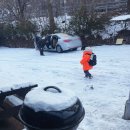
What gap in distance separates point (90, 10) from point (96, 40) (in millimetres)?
2494

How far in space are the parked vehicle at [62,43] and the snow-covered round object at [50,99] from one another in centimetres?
1565

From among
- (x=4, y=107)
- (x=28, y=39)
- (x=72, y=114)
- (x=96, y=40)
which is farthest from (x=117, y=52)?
(x=72, y=114)

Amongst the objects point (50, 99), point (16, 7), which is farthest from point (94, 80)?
point (16, 7)

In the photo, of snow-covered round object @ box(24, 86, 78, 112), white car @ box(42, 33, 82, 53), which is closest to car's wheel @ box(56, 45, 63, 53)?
white car @ box(42, 33, 82, 53)

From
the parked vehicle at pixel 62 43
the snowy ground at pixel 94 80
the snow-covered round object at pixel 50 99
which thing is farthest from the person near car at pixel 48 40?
the snow-covered round object at pixel 50 99

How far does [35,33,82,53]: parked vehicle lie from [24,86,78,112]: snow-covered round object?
15649 mm

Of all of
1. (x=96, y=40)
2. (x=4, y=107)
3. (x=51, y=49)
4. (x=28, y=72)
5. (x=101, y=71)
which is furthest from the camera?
(x=96, y=40)

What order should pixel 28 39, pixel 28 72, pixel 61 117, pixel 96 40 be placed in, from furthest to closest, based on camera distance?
pixel 28 39 → pixel 96 40 → pixel 28 72 → pixel 61 117

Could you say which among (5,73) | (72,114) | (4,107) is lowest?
(5,73)

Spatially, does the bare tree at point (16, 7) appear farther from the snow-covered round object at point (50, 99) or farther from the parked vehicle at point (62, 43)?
the snow-covered round object at point (50, 99)

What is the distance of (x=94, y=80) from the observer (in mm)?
10453

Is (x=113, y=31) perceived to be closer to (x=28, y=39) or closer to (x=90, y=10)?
(x=90, y=10)

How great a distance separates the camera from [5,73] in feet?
43.2

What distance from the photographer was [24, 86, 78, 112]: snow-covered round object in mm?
2375
